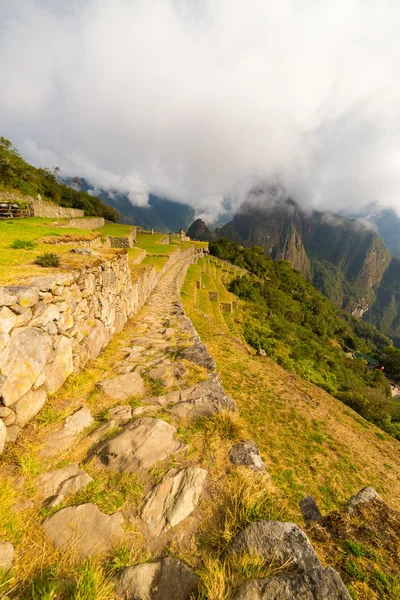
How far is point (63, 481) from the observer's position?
9.56ft

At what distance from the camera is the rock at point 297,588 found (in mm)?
1825

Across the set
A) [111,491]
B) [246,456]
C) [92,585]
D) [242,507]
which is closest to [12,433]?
[111,491]

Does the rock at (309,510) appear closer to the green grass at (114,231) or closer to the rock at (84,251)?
the rock at (84,251)

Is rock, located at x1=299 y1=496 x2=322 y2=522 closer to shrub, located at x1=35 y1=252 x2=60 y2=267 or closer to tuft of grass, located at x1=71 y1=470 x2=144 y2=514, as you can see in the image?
tuft of grass, located at x1=71 y1=470 x2=144 y2=514

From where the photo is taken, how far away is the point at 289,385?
943 centimetres

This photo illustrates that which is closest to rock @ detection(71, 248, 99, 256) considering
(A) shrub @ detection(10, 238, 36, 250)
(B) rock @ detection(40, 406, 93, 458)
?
(A) shrub @ detection(10, 238, 36, 250)

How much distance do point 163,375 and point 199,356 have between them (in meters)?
1.35

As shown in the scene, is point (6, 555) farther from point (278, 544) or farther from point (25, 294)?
point (25, 294)

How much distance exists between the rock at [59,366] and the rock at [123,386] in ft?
2.57

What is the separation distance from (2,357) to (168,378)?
3172 mm

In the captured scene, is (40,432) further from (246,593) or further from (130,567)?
(246,593)

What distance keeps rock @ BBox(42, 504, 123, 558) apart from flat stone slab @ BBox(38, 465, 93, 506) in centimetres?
24

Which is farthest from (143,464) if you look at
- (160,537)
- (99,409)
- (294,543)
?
(294,543)

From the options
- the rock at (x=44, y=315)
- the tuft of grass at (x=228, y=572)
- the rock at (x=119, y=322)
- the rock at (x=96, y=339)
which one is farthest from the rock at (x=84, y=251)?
the tuft of grass at (x=228, y=572)
